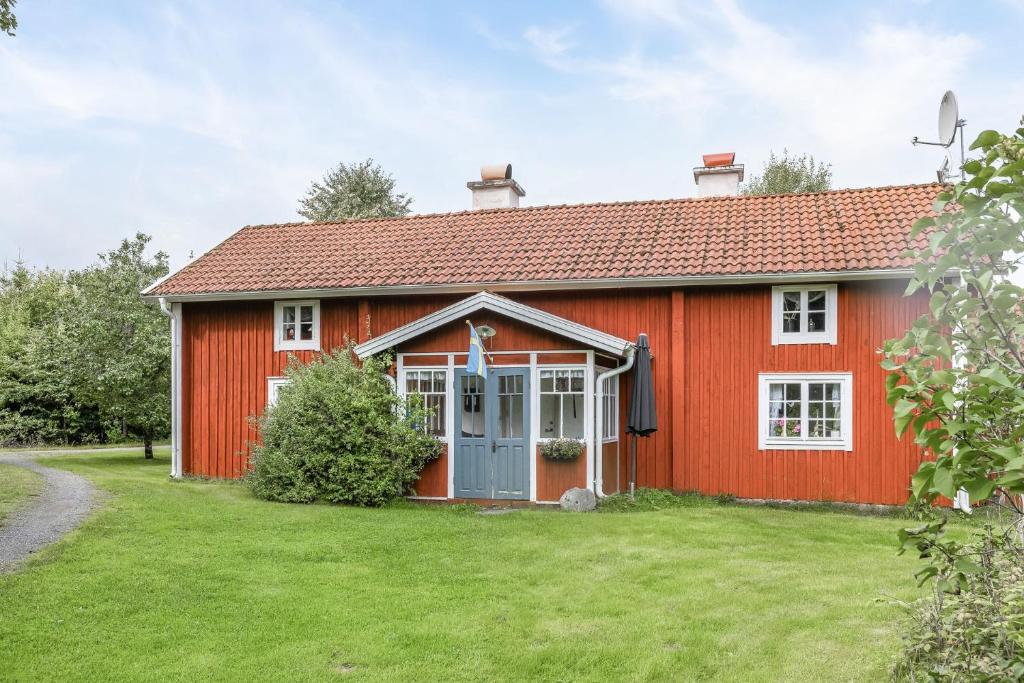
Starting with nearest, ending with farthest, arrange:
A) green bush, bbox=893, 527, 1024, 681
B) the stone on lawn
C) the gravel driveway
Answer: green bush, bbox=893, 527, 1024, 681 → the gravel driveway → the stone on lawn

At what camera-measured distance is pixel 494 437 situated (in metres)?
13.6

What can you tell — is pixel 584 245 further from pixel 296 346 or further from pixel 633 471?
pixel 296 346

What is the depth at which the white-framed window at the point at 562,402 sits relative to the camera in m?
13.4

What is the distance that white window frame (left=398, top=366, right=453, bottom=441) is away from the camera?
45.5 ft

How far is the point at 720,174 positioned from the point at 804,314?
17.4ft

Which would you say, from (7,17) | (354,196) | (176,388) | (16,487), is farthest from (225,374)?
(354,196)

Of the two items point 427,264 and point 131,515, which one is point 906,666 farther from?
point 427,264

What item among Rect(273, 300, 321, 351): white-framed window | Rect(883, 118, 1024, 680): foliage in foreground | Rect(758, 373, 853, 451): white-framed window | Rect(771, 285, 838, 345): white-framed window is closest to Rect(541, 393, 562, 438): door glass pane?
Rect(758, 373, 853, 451): white-framed window

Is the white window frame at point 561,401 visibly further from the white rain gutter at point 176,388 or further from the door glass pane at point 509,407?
the white rain gutter at point 176,388

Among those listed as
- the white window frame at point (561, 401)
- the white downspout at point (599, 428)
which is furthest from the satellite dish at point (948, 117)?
the white window frame at point (561, 401)

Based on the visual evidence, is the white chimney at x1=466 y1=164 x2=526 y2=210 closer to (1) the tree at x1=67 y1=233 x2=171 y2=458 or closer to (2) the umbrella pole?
(2) the umbrella pole

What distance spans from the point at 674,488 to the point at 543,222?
6.17 meters

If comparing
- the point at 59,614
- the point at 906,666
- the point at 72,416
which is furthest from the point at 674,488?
the point at 72,416

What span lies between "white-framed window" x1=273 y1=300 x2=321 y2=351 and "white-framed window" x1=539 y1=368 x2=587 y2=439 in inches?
204
